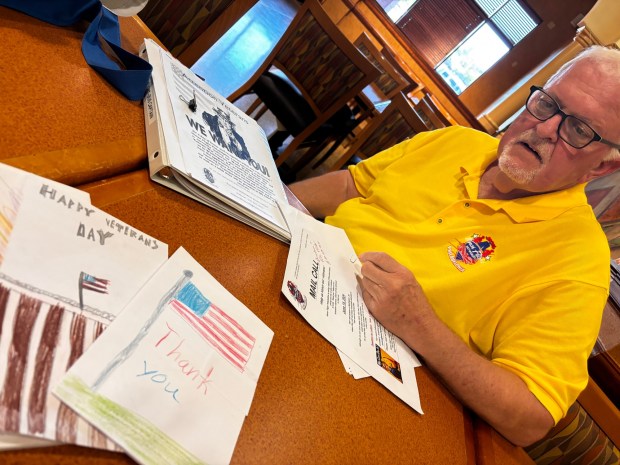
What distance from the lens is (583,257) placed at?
988mm

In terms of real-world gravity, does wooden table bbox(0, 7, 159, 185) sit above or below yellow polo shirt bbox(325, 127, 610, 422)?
above

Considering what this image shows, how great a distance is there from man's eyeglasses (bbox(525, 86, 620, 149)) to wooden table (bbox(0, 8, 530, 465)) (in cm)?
72

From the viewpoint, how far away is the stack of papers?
1.23ft

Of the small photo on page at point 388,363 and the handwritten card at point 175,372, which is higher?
the handwritten card at point 175,372

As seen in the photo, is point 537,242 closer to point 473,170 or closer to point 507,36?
point 473,170

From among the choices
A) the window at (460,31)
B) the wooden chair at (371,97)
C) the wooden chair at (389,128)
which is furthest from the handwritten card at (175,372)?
the window at (460,31)

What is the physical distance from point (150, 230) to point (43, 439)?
1.00 ft

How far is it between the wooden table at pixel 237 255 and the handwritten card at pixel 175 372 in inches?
1.3

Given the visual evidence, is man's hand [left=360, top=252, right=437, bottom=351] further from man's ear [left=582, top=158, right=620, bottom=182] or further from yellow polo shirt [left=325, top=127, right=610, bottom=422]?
man's ear [left=582, top=158, right=620, bottom=182]

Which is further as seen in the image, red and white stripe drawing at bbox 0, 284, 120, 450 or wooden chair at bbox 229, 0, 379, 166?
wooden chair at bbox 229, 0, 379, 166

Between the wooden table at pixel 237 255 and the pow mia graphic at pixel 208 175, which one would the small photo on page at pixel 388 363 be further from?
the pow mia graphic at pixel 208 175

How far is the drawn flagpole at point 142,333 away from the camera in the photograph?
416 millimetres

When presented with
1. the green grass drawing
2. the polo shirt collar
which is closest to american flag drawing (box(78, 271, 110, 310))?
the green grass drawing

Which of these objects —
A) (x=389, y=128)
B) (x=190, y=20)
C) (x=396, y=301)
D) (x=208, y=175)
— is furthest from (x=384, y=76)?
(x=208, y=175)
